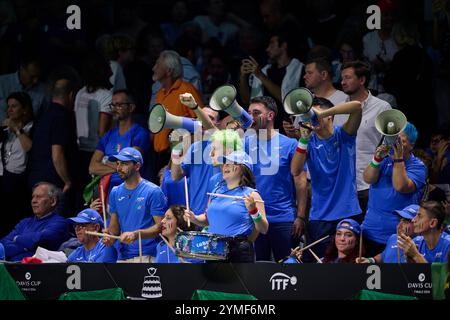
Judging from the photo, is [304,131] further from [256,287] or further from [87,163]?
[87,163]

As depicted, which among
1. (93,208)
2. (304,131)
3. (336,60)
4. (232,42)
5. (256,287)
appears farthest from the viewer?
(232,42)

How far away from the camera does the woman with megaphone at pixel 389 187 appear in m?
11.1

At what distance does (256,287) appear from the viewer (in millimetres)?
Result: 10195

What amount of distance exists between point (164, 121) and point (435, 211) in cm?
224

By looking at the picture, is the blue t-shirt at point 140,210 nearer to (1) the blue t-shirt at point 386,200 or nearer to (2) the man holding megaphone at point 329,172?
(2) the man holding megaphone at point 329,172

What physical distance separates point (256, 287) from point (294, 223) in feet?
4.45

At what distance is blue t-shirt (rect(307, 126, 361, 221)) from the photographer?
37.2 ft

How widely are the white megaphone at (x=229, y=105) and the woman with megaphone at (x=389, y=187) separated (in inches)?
41.4

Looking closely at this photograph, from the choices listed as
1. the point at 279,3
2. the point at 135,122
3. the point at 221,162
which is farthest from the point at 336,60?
the point at 221,162

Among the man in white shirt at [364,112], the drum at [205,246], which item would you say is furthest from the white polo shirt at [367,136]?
the drum at [205,246]

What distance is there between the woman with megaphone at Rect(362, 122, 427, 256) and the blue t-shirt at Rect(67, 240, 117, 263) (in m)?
2.07

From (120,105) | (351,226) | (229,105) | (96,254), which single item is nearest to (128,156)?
(96,254)

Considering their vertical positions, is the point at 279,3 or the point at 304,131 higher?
the point at 279,3

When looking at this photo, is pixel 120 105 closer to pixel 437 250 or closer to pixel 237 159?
pixel 237 159
